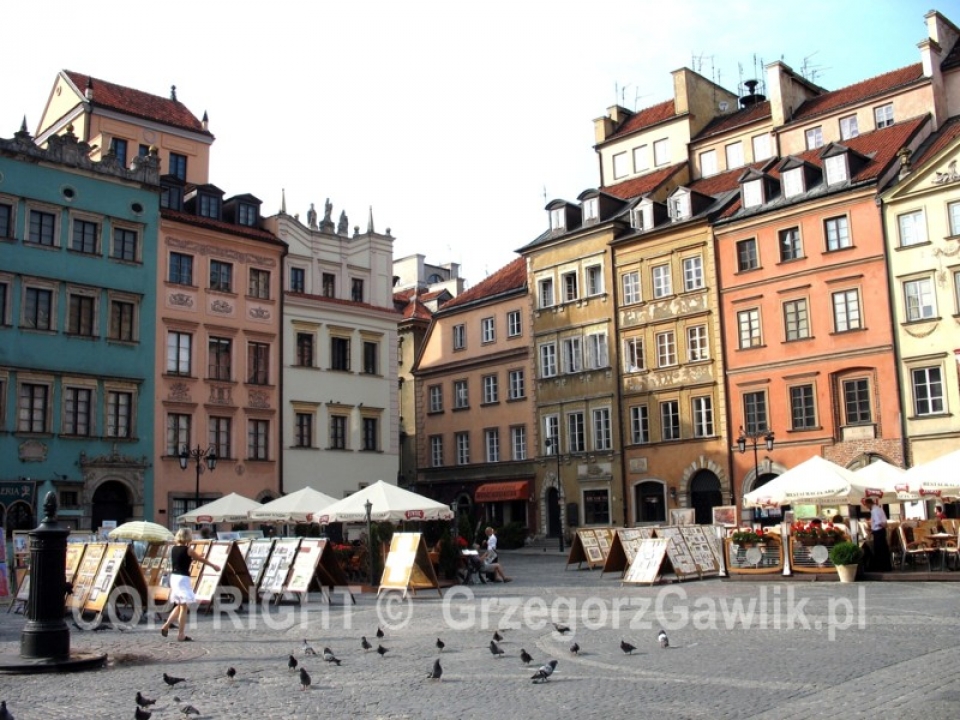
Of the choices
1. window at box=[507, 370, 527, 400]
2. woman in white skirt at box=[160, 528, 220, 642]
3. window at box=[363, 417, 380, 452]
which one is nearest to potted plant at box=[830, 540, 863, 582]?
woman in white skirt at box=[160, 528, 220, 642]

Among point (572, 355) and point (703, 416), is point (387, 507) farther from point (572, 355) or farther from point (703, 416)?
point (572, 355)

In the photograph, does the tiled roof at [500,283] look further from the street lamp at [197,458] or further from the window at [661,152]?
the street lamp at [197,458]

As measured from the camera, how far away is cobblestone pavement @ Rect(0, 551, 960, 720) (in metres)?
9.16

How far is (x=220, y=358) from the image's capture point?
41219mm

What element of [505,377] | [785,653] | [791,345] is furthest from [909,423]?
[785,653]

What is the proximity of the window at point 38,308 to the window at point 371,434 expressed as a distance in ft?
46.8

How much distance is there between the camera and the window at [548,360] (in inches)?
1919

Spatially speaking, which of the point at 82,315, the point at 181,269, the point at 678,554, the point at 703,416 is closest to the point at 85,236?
the point at 82,315

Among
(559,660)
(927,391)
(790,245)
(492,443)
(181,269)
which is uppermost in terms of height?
(790,245)

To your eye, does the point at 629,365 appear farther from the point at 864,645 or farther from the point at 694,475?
the point at 864,645

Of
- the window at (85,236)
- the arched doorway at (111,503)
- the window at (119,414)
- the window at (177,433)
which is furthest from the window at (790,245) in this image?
the arched doorway at (111,503)

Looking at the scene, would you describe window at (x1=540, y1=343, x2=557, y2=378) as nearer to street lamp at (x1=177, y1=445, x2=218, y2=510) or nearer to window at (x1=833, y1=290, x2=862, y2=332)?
window at (x1=833, y1=290, x2=862, y2=332)

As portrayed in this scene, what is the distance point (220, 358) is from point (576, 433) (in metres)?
16.2

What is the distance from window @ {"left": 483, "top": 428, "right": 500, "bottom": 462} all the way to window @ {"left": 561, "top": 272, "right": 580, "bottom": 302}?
25.5ft
